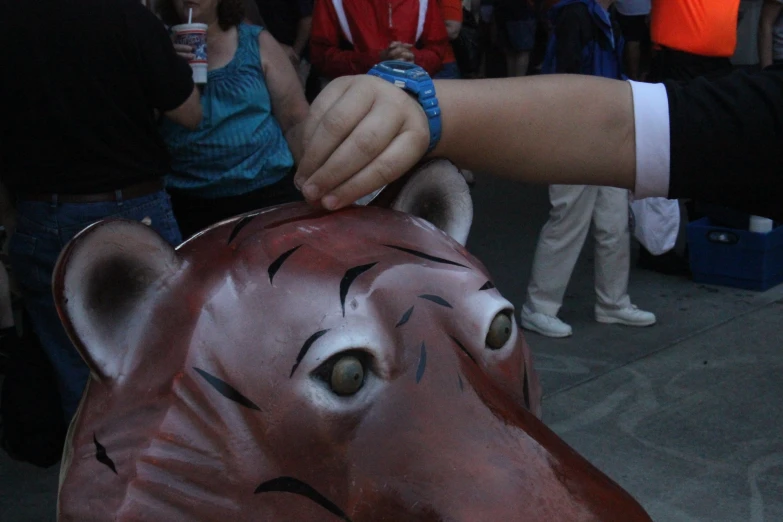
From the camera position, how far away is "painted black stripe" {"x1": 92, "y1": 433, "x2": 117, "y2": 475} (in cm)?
128

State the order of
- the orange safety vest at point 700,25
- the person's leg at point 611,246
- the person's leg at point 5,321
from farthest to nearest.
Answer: the orange safety vest at point 700,25 < the person's leg at point 611,246 < the person's leg at point 5,321

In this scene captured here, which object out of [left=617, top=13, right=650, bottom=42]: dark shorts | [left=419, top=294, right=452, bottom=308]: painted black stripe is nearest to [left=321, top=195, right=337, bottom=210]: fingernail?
[left=419, top=294, right=452, bottom=308]: painted black stripe

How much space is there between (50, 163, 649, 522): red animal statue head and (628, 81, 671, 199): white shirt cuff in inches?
21.7

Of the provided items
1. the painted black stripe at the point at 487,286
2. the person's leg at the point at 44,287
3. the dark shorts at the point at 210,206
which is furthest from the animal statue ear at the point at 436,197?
the dark shorts at the point at 210,206

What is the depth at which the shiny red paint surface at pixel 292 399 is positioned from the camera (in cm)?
123

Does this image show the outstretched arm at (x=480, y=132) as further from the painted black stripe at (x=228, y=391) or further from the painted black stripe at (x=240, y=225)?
the painted black stripe at (x=228, y=391)

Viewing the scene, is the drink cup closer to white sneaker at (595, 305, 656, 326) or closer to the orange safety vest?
white sneaker at (595, 305, 656, 326)

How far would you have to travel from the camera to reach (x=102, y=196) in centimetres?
290

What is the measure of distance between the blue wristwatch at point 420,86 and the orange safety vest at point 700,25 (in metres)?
4.80

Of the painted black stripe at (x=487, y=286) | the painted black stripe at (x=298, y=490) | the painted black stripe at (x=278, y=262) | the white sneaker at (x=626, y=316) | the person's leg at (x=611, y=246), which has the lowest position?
the white sneaker at (x=626, y=316)

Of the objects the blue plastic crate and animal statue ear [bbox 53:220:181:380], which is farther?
the blue plastic crate

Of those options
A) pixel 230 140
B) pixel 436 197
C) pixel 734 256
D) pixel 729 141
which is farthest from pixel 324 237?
pixel 734 256

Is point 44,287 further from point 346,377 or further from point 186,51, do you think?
point 346,377

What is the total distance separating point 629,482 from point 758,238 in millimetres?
2595
